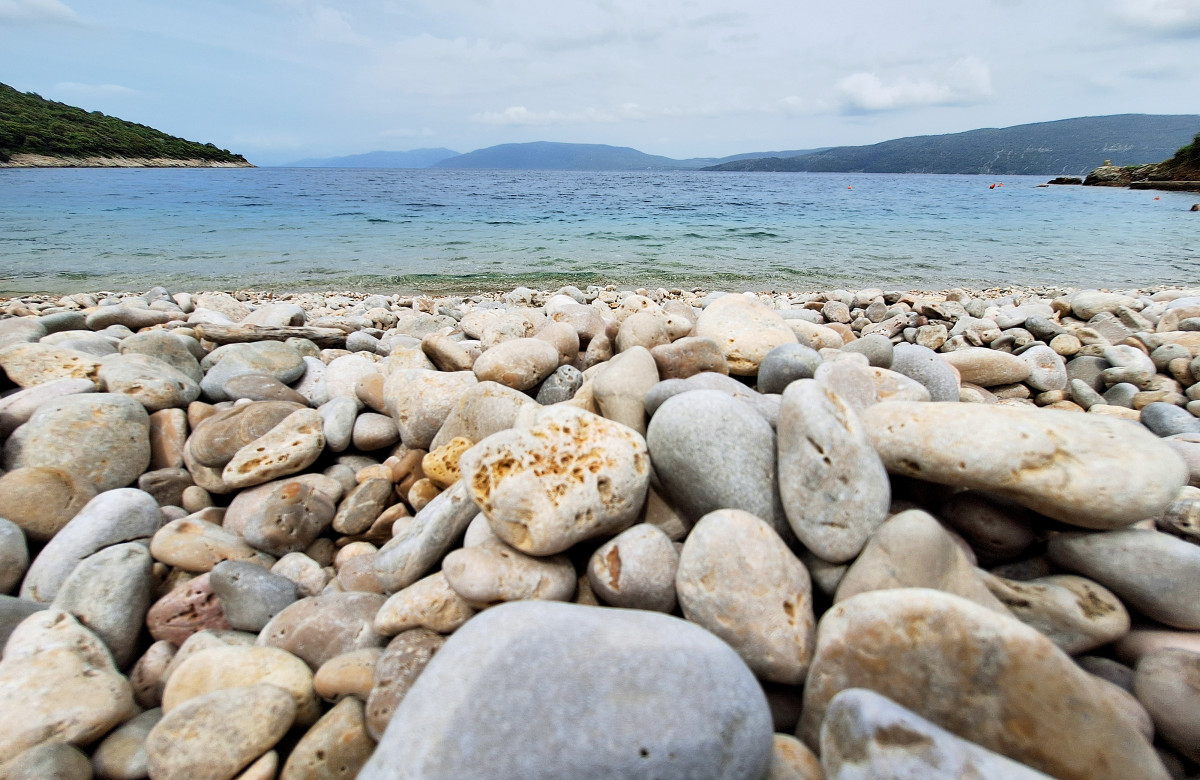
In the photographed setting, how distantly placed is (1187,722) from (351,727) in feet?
7.52

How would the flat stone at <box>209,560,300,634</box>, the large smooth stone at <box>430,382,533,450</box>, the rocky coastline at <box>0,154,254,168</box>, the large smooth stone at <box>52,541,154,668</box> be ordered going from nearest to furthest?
the large smooth stone at <box>52,541,154,668</box>, the flat stone at <box>209,560,300,634</box>, the large smooth stone at <box>430,382,533,450</box>, the rocky coastline at <box>0,154,254,168</box>

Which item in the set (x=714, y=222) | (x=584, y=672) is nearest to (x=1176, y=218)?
(x=714, y=222)

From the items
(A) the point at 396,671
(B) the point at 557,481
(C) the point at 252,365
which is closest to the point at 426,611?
(A) the point at 396,671

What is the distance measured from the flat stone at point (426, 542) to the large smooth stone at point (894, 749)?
1473mm

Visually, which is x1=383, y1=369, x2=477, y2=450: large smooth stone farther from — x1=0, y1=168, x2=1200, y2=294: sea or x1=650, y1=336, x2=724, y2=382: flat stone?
x1=0, y1=168, x2=1200, y2=294: sea

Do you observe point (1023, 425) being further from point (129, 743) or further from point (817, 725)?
point (129, 743)

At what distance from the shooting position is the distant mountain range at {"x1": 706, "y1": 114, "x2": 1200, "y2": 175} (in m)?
130

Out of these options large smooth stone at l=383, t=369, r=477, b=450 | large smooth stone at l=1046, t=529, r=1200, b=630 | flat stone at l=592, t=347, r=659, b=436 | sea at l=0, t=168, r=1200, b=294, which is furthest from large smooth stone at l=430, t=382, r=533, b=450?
sea at l=0, t=168, r=1200, b=294

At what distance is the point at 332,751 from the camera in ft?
5.29

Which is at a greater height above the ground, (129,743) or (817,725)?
(817,725)

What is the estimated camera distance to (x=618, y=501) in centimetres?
201

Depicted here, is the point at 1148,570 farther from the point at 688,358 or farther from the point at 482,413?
the point at 482,413

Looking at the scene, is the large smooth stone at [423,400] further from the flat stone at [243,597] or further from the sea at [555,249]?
the sea at [555,249]

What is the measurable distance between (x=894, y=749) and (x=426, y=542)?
1676mm
